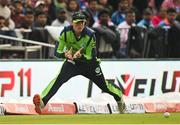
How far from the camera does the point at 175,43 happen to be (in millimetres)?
21125

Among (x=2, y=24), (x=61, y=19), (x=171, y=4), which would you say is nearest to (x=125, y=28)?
(x=61, y=19)

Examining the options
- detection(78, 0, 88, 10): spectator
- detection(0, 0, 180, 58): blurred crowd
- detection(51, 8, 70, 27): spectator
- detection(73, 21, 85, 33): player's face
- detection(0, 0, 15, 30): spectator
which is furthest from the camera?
detection(78, 0, 88, 10): spectator

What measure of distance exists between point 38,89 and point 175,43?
186 inches

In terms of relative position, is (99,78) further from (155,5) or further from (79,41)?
(155,5)

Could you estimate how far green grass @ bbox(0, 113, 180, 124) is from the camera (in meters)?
14.6

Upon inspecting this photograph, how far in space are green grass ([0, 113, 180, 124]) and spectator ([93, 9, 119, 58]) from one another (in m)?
4.30

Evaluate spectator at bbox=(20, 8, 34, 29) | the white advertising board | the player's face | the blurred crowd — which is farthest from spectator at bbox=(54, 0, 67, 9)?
the player's face

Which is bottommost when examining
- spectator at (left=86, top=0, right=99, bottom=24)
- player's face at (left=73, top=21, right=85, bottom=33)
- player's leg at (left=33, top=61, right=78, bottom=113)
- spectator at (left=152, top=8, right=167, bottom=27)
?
player's leg at (left=33, top=61, right=78, bottom=113)

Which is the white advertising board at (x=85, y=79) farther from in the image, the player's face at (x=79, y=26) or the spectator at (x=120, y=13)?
the spectator at (x=120, y=13)

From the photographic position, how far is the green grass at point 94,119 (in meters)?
14.6

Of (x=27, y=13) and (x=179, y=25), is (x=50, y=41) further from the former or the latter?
(x=179, y=25)

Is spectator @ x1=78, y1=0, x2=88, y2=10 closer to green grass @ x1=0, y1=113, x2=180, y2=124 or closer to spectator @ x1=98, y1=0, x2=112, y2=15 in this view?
spectator @ x1=98, y1=0, x2=112, y2=15

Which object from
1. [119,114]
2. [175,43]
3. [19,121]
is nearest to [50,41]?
A: [175,43]

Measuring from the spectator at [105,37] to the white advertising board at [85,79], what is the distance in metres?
2.03
